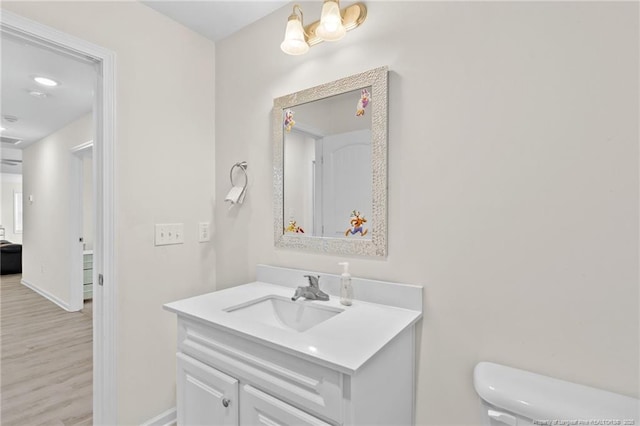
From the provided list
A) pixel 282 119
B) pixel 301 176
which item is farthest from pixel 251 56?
pixel 301 176

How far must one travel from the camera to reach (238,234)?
75.5 inches

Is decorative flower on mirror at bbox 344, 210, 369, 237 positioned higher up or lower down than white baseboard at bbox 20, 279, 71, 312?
higher up

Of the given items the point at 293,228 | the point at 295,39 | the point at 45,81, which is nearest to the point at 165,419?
the point at 293,228

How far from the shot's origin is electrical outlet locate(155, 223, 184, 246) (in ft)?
5.75

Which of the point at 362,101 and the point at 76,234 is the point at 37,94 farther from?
the point at 362,101

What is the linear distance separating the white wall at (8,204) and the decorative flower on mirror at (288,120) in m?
10.2

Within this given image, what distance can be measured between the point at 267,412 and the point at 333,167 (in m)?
1.02

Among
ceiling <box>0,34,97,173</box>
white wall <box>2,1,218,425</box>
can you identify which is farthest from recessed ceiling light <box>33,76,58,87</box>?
white wall <box>2,1,218,425</box>

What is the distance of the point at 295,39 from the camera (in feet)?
4.65

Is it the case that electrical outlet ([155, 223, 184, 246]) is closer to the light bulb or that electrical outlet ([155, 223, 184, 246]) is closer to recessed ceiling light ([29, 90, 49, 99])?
the light bulb

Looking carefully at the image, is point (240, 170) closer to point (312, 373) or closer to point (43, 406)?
point (312, 373)

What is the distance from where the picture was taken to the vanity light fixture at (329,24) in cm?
132

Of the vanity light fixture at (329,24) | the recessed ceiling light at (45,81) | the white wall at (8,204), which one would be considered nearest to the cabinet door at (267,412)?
the vanity light fixture at (329,24)

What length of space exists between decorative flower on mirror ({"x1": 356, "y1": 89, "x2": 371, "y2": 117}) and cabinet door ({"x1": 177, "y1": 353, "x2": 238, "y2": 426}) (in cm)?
118
